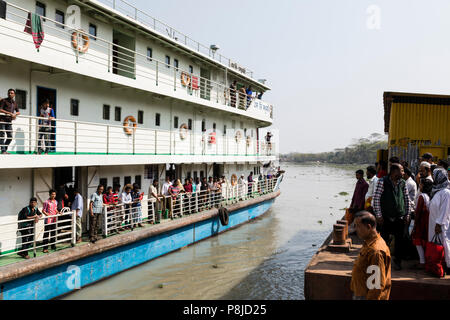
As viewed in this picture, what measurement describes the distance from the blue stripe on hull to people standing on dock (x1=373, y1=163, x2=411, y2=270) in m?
6.83

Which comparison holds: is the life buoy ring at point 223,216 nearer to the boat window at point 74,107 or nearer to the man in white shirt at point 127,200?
the man in white shirt at point 127,200

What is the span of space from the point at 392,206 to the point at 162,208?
29.4ft

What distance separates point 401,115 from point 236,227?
8740 millimetres

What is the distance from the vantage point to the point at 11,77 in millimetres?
8570

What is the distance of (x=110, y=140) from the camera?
1143 centimetres

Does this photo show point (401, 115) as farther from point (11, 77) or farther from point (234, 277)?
point (11, 77)

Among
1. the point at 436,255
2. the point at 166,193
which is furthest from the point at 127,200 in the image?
the point at 436,255

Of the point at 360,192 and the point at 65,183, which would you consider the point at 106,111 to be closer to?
the point at 65,183

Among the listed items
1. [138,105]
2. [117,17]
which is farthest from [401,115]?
[117,17]

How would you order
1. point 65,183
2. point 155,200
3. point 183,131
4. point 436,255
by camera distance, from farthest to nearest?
point 183,131, point 155,200, point 65,183, point 436,255

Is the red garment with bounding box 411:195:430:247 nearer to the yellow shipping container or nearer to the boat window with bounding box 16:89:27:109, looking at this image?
A: the yellow shipping container

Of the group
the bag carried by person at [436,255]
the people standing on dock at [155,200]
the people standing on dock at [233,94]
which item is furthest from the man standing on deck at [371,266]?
the people standing on dock at [233,94]

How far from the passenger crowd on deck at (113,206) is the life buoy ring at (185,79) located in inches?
165

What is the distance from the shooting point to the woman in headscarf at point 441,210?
5.36 metres
